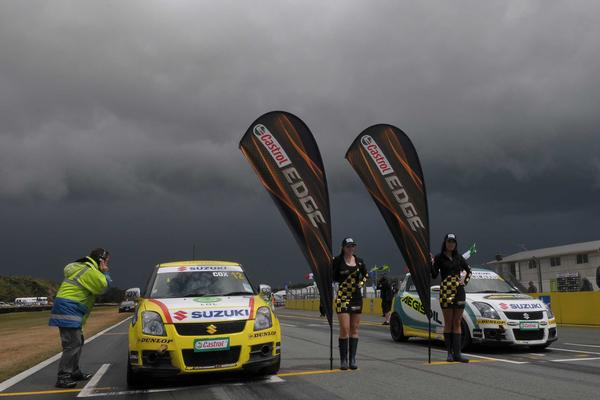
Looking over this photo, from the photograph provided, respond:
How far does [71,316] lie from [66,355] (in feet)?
1.61

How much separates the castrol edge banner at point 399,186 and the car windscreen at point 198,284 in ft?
8.72

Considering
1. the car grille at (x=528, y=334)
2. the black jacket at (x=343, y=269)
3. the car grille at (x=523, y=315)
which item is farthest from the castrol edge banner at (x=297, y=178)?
the car grille at (x=528, y=334)

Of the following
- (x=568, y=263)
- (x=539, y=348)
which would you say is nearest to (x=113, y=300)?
(x=568, y=263)

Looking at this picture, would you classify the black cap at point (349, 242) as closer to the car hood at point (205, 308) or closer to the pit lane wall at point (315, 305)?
the car hood at point (205, 308)

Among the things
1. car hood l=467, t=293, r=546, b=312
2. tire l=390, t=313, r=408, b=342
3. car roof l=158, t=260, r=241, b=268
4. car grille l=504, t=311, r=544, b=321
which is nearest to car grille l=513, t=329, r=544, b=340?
car grille l=504, t=311, r=544, b=321

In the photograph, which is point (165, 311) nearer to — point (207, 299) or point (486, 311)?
point (207, 299)

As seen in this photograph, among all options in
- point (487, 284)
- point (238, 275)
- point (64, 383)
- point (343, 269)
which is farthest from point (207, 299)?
point (487, 284)

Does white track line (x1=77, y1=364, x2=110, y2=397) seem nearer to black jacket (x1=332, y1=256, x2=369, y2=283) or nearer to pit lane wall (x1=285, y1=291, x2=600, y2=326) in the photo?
black jacket (x1=332, y1=256, x2=369, y2=283)

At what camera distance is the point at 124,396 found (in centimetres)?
594

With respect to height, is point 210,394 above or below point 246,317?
below

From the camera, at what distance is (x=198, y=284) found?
23.3 feet

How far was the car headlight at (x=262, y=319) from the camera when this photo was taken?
20.6 ft

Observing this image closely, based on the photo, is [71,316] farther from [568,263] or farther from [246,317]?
[568,263]

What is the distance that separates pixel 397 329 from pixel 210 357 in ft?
21.3
